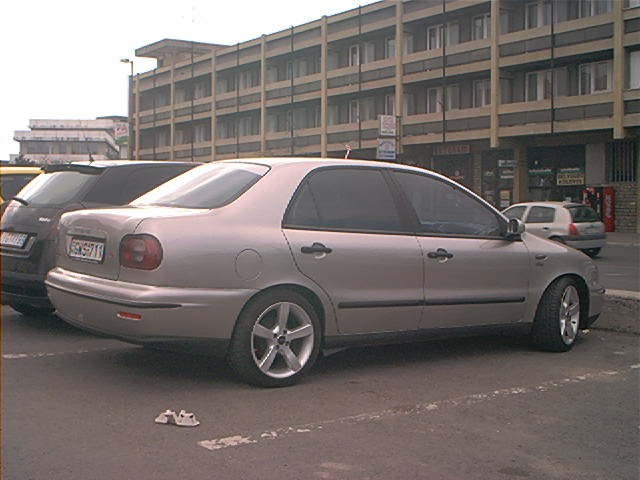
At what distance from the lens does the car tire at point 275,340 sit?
5.32 meters

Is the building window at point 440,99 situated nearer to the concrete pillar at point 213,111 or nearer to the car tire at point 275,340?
the concrete pillar at point 213,111

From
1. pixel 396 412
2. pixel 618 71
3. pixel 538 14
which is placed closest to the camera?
pixel 396 412

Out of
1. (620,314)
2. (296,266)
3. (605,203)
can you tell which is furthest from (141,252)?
(605,203)

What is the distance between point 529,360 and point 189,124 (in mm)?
57411

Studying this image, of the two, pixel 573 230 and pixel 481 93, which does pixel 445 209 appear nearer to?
pixel 573 230

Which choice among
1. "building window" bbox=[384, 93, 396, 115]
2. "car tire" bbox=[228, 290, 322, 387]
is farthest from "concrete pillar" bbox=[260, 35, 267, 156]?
"car tire" bbox=[228, 290, 322, 387]

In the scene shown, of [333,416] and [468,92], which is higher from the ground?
[468,92]

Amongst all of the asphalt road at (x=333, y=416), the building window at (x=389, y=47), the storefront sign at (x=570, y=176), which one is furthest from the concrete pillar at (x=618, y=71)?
the asphalt road at (x=333, y=416)

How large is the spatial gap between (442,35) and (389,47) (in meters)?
4.66

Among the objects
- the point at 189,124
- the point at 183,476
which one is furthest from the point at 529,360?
the point at 189,124

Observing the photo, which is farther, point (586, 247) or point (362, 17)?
point (362, 17)

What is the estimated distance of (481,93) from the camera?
3809 cm

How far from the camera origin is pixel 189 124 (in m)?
62.1

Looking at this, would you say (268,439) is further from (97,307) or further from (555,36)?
(555,36)
